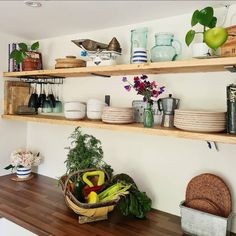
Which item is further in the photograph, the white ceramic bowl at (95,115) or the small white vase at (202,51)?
the white ceramic bowl at (95,115)

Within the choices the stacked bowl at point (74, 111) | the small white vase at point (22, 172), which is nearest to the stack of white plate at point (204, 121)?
the stacked bowl at point (74, 111)

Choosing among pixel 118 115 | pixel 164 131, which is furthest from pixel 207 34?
pixel 118 115

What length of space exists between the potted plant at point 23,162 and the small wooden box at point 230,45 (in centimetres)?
170

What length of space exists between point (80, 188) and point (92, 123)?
413 millimetres

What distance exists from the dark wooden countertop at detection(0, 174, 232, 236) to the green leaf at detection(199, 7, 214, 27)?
3.69ft

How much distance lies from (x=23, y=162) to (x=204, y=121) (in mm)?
1556

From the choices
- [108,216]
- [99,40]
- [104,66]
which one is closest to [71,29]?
[99,40]

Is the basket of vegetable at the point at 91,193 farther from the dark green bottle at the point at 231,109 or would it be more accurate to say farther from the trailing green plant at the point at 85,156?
the dark green bottle at the point at 231,109

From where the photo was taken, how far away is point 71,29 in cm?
189

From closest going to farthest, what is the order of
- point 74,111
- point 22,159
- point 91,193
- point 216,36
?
point 216,36 < point 91,193 < point 74,111 < point 22,159

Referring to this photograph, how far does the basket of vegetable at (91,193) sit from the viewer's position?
143cm

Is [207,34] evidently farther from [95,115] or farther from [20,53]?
[20,53]

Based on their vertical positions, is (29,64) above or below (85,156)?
above

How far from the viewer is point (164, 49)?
1.41 m
